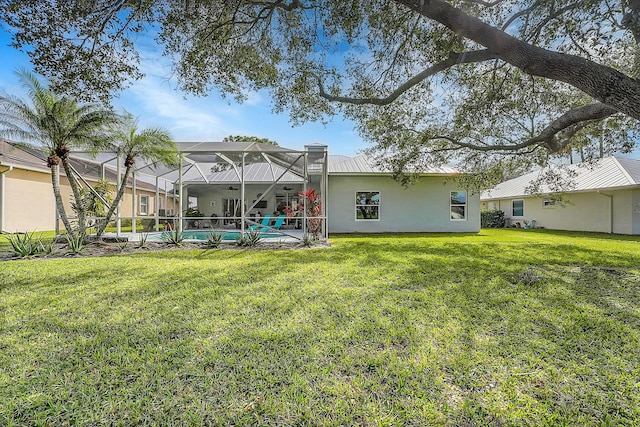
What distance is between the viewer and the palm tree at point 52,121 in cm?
920

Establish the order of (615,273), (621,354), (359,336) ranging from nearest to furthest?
(621,354)
(359,336)
(615,273)

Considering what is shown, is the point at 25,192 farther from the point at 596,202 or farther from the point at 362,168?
the point at 596,202

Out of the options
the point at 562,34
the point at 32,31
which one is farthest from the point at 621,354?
the point at 32,31

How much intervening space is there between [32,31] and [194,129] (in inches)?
382

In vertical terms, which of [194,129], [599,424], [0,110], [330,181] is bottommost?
[599,424]

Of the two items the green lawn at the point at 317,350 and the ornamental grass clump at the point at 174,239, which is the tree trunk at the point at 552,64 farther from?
the ornamental grass clump at the point at 174,239

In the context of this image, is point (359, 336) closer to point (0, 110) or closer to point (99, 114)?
point (99, 114)

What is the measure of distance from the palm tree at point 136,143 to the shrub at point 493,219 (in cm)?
2416

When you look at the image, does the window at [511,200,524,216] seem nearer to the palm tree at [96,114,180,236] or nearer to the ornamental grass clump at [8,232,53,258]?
the palm tree at [96,114,180,236]

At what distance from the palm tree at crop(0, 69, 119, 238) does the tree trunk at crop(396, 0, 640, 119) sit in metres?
10.2

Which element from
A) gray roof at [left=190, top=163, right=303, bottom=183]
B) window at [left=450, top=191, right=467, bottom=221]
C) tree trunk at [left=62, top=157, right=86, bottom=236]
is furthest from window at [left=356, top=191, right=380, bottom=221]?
tree trunk at [left=62, top=157, right=86, bottom=236]

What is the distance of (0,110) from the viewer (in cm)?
932

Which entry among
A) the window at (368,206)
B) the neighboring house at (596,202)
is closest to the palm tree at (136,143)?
the window at (368,206)

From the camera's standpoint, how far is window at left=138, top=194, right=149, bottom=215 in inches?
930
